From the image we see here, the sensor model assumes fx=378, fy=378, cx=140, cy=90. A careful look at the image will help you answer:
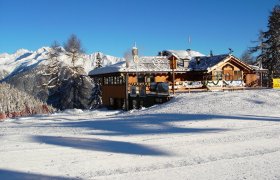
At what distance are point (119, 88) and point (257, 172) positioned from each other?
3037 cm

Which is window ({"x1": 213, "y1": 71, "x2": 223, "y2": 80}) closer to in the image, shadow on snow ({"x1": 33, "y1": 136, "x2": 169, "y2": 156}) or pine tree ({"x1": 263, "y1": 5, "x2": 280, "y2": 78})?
pine tree ({"x1": 263, "y1": 5, "x2": 280, "y2": 78})

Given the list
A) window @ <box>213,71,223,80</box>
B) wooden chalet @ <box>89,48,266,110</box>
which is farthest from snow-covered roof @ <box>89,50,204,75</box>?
window @ <box>213,71,223,80</box>

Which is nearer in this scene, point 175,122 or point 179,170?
point 179,170

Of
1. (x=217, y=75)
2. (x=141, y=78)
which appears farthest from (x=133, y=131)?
(x=217, y=75)

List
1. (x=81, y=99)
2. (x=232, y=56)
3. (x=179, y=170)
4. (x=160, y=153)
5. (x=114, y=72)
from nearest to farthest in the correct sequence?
1. (x=179, y=170)
2. (x=160, y=153)
3. (x=114, y=72)
4. (x=232, y=56)
5. (x=81, y=99)

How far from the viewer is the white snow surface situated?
830 cm

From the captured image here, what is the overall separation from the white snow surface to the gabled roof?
23.3 meters

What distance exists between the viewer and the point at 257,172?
327 inches

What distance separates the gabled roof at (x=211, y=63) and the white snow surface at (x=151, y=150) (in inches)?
919

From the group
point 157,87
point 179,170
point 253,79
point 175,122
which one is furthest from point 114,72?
point 179,170

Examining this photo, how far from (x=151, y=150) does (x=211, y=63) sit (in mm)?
31108

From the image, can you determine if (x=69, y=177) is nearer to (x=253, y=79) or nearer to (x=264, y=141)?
(x=264, y=141)

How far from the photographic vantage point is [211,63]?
4025 cm

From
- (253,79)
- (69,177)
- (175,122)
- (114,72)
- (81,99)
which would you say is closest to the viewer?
(69,177)
